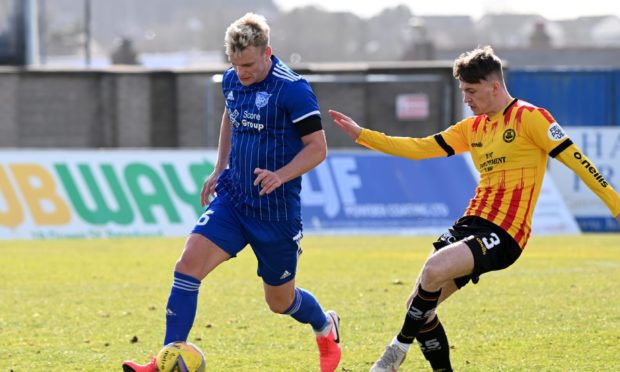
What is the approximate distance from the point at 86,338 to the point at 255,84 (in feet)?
9.70

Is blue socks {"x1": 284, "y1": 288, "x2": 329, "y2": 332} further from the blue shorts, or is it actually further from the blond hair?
the blond hair

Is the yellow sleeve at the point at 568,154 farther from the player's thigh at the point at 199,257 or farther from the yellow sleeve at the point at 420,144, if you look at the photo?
the player's thigh at the point at 199,257

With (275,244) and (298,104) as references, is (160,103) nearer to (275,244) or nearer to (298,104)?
(275,244)

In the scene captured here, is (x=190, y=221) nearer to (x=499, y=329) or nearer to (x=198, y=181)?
(x=198, y=181)

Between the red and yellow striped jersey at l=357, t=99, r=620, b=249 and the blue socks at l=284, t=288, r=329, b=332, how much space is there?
1.18m

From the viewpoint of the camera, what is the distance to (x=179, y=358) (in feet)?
21.8

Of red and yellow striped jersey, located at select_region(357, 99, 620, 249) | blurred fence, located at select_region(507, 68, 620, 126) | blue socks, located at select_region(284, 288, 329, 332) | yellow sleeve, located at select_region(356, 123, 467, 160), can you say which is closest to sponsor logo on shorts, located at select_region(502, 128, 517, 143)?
red and yellow striped jersey, located at select_region(357, 99, 620, 249)

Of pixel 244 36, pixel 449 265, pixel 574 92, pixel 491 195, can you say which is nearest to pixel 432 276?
pixel 449 265

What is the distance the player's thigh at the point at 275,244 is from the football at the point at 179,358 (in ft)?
2.20

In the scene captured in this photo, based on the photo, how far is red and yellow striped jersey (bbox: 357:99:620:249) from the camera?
692cm

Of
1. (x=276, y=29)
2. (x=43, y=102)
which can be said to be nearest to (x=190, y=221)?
(x=43, y=102)

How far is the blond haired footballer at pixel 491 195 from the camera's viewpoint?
6.87m

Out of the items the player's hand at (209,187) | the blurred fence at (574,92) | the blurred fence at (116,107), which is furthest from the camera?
the blurred fence at (116,107)

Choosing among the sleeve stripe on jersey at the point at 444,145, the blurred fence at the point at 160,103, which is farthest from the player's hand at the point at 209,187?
the blurred fence at the point at 160,103
